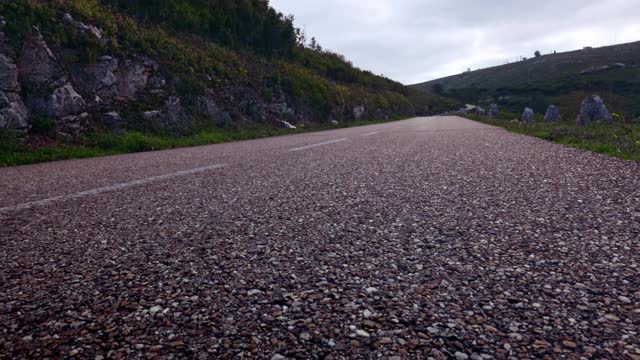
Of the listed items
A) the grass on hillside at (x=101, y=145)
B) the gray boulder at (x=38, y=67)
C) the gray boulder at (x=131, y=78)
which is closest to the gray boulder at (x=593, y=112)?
the grass on hillside at (x=101, y=145)

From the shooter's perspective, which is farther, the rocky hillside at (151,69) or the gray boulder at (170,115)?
the gray boulder at (170,115)

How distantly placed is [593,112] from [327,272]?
16958 mm

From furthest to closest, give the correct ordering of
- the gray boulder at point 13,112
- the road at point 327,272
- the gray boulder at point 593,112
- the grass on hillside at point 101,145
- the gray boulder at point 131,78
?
the gray boulder at point 593,112 < the gray boulder at point 131,78 < the gray boulder at point 13,112 < the grass on hillside at point 101,145 < the road at point 327,272

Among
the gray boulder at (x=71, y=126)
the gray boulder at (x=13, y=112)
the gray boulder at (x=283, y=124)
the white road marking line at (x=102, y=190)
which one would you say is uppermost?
the gray boulder at (x=13, y=112)

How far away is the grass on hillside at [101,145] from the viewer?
27.9 ft

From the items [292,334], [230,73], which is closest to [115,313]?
[292,334]

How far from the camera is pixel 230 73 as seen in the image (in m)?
18.7

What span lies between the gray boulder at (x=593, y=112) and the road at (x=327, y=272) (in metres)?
12.6

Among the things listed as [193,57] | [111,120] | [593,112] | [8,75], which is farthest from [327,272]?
[593,112]

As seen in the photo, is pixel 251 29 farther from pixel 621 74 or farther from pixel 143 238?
pixel 621 74

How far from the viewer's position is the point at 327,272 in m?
2.26

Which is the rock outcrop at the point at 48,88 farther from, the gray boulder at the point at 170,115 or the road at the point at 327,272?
the road at the point at 327,272

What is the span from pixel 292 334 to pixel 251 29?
2442 centimetres

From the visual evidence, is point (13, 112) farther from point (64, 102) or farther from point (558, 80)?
point (558, 80)
